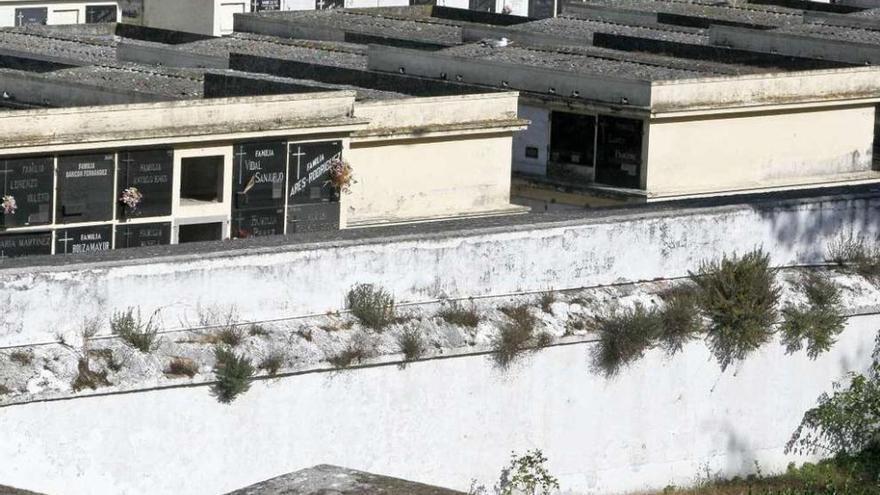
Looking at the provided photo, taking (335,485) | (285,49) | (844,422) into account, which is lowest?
(844,422)

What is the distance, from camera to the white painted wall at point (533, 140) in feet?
99.3

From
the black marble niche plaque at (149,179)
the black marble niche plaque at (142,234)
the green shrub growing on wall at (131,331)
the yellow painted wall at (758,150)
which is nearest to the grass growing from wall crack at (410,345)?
the green shrub growing on wall at (131,331)

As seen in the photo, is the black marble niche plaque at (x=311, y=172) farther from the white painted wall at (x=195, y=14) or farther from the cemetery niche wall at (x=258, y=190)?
the white painted wall at (x=195, y=14)

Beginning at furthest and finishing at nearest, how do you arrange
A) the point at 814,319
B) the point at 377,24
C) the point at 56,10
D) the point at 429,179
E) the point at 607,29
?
the point at 56,10 < the point at 377,24 < the point at 607,29 < the point at 429,179 < the point at 814,319

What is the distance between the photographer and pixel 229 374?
14.9 metres

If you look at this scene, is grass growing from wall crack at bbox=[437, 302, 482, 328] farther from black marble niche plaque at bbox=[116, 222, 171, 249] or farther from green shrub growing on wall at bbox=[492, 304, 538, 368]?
black marble niche plaque at bbox=[116, 222, 171, 249]

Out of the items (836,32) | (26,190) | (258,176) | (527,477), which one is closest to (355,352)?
(527,477)

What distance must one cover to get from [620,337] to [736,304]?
127 centimetres

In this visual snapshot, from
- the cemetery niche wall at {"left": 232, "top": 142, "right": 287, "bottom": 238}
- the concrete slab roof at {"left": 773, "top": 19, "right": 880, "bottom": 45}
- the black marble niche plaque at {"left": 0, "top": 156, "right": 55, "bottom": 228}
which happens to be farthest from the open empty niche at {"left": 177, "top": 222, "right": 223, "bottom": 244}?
the concrete slab roof at {"left": 773, "top": 19, "right": 880, "bottom": 45}

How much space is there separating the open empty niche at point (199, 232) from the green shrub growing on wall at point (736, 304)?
806cm

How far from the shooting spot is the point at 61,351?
47.1 feet

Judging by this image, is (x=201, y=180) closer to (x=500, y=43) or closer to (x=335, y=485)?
(x=500, y=43)

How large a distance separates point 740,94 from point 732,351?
12381 mm

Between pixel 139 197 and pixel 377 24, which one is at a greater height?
pixel 377 24
